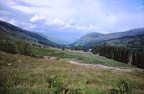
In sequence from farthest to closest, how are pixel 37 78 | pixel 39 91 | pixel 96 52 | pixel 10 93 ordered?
pixel 96 52 < pixel 37 78 < pixel 39 91 < pixel 10 93

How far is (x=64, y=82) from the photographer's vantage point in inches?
563

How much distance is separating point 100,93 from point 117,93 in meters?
1.43

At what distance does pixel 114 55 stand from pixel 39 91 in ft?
505

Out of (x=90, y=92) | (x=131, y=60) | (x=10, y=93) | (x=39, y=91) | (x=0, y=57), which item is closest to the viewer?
(x=10, y=93)

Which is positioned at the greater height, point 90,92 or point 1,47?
point 1,47

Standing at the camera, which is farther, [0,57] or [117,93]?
[0,57]

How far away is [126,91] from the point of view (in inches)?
615

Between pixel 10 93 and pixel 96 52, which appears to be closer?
pixel 10 93

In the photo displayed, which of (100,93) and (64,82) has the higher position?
(64,82)

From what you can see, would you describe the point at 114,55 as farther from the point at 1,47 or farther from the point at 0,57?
the point at 0,57

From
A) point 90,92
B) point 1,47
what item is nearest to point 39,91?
point 90,92

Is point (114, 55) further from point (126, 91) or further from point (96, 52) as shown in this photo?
point (126, 91)

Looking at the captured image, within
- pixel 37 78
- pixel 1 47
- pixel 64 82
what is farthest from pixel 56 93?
pixel 1 47

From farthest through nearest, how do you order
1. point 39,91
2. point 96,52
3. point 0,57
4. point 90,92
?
point 96,52 → point 0,57 → point 90,92 → point 39,91
